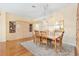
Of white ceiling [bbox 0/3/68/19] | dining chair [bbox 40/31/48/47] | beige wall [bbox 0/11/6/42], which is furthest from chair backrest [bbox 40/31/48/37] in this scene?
beige wall [bbox 0/11/6/42]

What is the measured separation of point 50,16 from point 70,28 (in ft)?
1.17

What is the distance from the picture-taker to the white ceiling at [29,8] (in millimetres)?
1640

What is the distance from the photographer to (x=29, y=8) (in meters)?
1.66

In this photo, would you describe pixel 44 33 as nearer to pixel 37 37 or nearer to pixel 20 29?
pixel 37 37

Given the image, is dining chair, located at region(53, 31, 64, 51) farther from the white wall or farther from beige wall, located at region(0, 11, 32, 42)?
beige wall, located at region(0, 11, 32, 42)

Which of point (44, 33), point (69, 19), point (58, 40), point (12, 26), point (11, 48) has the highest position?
point (69, 19)

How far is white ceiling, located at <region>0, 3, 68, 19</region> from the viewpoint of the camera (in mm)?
1640

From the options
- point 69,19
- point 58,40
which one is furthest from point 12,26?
point 69,19

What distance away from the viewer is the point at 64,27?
64.5 inches

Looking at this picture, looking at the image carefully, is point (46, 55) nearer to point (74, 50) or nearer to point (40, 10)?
point (74, 50)

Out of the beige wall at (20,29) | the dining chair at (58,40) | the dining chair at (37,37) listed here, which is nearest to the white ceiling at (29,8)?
the beige wall at (20,29)

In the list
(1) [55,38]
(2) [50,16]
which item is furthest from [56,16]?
(1) [55,38]

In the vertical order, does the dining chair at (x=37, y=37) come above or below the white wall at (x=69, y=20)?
below

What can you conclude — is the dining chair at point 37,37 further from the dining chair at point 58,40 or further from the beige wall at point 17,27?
the dining chair at point 58,40
